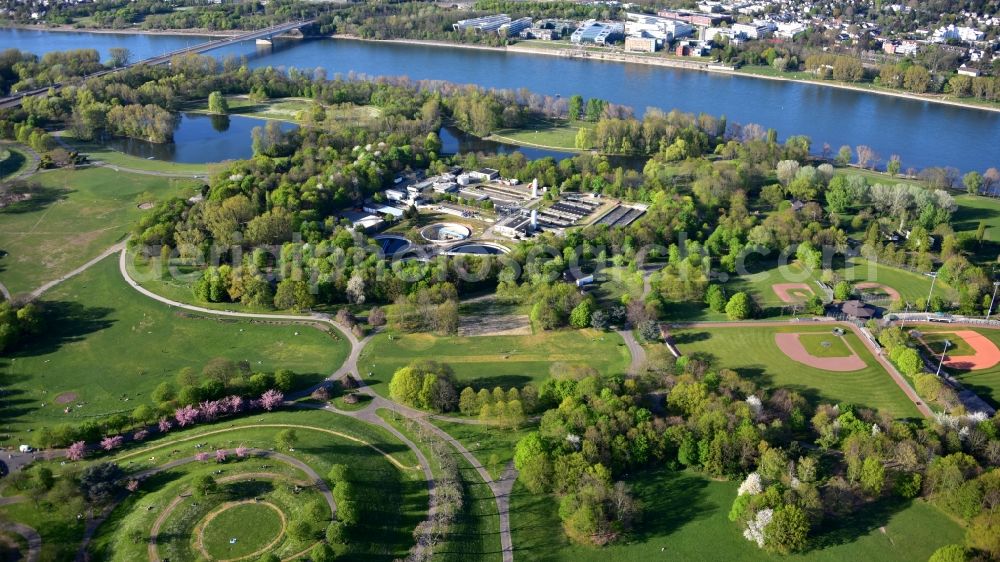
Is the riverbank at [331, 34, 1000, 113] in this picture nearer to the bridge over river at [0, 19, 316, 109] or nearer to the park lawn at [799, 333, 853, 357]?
the bridge over river at [0, 19, 316, 109]

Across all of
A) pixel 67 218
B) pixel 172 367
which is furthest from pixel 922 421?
pixel 67 218

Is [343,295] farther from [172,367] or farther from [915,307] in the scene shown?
[915,307]

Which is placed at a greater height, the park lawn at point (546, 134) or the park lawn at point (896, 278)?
the park lawn at point (546, 134)

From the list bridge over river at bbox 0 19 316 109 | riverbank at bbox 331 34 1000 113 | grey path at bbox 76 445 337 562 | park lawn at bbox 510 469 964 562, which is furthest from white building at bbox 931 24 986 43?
grey path at bbox 76 445 337 562

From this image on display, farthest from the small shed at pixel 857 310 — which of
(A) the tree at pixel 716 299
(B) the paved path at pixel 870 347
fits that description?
(A) the tree at pixel 716 299

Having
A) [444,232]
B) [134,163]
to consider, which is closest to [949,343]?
[444,232]

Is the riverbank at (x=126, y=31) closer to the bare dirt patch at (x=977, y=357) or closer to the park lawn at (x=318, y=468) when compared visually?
the park lawn at (x=318, y=468)
